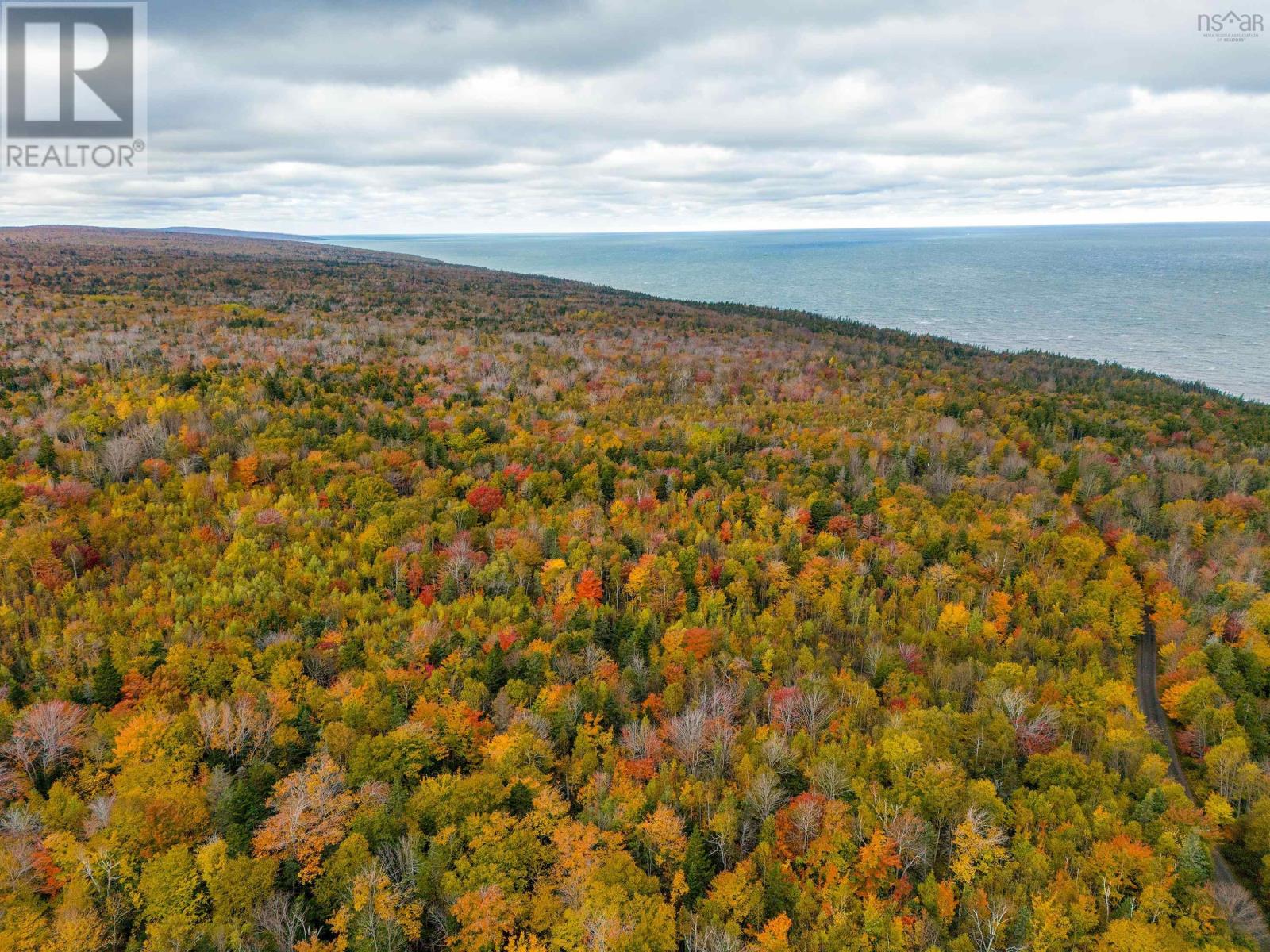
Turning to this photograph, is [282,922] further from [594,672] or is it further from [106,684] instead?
[594,672]

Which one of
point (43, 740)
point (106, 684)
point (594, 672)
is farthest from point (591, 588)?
point (43, 740)

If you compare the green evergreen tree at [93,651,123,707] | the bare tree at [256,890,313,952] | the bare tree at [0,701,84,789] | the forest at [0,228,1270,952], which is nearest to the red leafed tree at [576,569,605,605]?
the forest at [0,228,1270,952]

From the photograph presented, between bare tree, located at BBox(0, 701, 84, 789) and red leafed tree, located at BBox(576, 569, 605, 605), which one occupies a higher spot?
red leafed tree, located at BBox(576, 569, 605, 605)

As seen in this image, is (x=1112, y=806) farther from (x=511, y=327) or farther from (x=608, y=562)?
(x=511, y=327)

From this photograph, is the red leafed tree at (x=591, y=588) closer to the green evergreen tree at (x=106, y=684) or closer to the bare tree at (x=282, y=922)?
the bare tree at (x=282, y=922)

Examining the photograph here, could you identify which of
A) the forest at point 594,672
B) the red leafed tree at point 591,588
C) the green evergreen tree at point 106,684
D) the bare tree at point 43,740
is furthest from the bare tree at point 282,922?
the red leafed tree at point 591,588

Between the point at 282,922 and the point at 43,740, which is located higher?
the point at 43,740

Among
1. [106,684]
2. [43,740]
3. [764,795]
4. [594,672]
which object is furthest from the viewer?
[594,672]

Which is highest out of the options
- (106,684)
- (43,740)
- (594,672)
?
(106,684)

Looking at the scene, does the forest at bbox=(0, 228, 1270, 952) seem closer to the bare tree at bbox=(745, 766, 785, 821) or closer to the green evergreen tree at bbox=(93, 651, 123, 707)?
the green evergreen tree at bbox=(93, 651, 123, 707)
